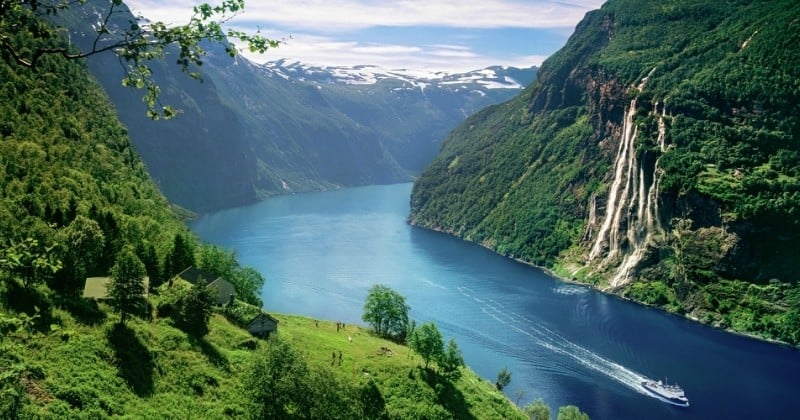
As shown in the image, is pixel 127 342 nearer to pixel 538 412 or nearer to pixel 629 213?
pixel 538 412

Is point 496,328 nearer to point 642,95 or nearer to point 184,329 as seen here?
point 184,329

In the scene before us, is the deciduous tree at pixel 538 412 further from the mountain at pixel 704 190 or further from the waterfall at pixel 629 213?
the waterfall at pixel 629 213

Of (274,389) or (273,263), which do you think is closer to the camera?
(274,389)

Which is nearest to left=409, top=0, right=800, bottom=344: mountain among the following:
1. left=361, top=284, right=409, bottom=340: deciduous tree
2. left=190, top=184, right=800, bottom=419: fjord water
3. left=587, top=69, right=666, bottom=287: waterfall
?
left=587, top=69, right=666, bottom=287: waterfall

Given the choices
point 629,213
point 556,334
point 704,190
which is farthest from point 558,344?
point 629,213

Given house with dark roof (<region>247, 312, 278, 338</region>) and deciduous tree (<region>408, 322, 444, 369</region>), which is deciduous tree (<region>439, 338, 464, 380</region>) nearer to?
deciduous tree (<region>408, 322, 444, 369</region>)

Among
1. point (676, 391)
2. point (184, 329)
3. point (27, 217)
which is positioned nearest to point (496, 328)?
point (676, 391)
